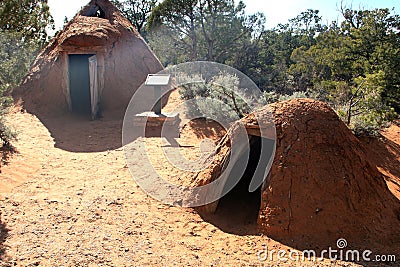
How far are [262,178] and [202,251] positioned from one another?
1.56m

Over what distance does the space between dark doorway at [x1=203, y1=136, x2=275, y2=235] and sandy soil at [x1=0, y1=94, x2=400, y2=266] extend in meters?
→ 0.03

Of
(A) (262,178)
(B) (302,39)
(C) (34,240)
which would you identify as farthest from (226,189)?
(B) (302,39)

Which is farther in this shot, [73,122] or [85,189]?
[73,122]

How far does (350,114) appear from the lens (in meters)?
9.18

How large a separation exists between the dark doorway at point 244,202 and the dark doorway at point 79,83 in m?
6.71

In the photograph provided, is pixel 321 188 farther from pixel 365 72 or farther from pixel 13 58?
pixel 13 58

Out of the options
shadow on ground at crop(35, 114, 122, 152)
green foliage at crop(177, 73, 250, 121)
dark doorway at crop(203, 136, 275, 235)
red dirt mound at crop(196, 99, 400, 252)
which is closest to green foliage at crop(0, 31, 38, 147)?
shadow on ground at crop(35, 114, 122, 152)

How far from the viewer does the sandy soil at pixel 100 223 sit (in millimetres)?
4071

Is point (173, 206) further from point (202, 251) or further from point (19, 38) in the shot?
point (19, 38)

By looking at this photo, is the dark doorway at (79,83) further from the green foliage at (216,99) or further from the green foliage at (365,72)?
the green foliage at (365,72)

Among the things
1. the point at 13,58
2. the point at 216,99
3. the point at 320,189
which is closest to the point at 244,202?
the point at 320,189

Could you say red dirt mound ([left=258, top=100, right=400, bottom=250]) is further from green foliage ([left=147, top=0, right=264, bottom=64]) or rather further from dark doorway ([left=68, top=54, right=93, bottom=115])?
green foliage ([left=147, top=0, right=264, bottom=64])

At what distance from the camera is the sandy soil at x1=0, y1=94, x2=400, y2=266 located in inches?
160

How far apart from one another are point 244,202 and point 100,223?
232 cm
